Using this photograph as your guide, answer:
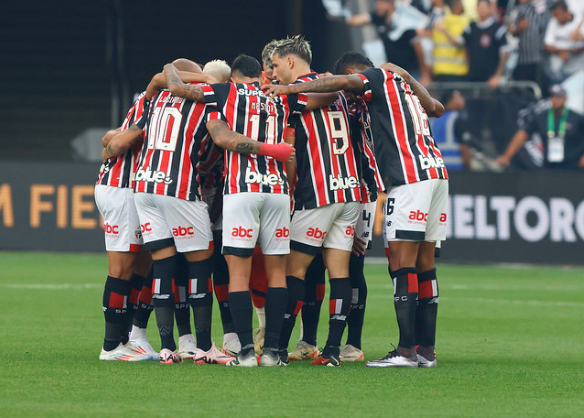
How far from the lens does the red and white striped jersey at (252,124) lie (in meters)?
6.50

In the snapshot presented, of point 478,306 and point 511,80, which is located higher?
point 511,80

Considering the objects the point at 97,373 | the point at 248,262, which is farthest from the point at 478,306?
the point at 97,373

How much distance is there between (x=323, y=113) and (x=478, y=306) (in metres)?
4.97

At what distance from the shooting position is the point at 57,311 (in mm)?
9922

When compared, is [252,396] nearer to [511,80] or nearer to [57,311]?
[57,311]

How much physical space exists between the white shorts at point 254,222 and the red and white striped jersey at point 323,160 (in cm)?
32

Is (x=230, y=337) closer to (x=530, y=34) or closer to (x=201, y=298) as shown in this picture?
(x=201, y=298)

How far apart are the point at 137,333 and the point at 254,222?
57.4 inches

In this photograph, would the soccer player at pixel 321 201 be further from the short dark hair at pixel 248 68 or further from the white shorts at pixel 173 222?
the white shorts at pixel 173 222

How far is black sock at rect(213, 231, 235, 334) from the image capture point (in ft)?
24.0

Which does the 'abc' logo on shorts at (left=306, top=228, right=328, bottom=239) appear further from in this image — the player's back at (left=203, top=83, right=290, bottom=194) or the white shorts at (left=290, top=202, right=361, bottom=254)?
the player's back at (left=203, top=83, right=290, bottom=194)

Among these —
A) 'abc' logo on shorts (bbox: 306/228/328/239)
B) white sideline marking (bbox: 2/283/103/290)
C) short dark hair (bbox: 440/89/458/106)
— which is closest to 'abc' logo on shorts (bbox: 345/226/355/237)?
'abc' logo on shorts (bbox: 306/228/328/239)

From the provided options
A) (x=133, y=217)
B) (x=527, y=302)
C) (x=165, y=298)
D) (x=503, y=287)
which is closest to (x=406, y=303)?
(x=165, y=298)

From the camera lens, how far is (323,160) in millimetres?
6832
